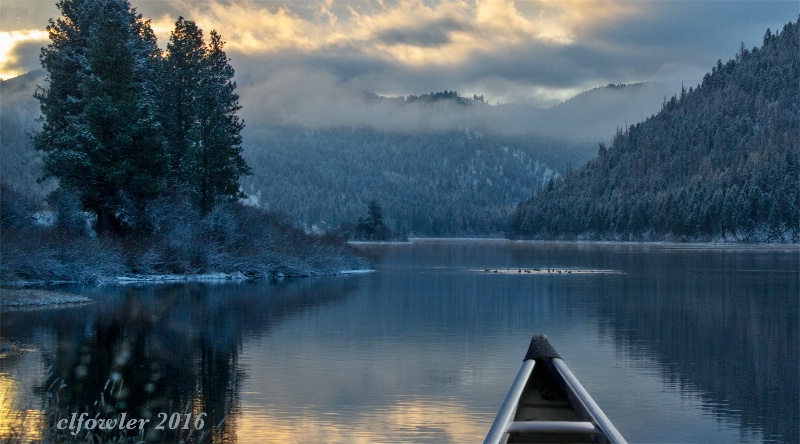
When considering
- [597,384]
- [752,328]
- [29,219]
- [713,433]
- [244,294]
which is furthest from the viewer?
[29,219]

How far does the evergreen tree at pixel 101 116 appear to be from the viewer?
59.3m

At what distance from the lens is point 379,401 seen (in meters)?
22.1

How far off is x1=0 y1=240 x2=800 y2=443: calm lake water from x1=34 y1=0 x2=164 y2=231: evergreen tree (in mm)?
10340

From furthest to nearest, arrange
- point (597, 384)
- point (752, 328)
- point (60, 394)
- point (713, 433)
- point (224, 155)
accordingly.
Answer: point (224, 155), point (752, 328), point (597, 384), point (60, 394), point (713, 433)

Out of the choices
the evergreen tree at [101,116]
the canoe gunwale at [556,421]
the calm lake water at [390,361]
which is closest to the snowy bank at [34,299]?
the calm lake water at [390,361]

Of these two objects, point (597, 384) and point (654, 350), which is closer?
point (597, 384)

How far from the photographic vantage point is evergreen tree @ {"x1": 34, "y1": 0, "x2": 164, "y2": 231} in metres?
59.3

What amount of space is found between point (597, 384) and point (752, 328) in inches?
581

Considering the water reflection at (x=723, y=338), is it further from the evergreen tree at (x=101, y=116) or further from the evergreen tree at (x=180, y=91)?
the evergreen tree at (x=180, y=91)

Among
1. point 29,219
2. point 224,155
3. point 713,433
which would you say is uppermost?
point 224,155

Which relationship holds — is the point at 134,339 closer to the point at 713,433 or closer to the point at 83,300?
the point at 83,300

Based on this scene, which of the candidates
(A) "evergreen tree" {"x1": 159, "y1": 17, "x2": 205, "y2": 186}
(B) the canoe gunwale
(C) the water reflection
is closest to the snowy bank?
(C) the water reflection

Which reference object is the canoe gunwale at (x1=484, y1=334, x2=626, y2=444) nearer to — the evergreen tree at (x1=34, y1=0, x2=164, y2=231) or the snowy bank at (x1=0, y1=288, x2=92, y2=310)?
the snowy bank at (x1=0, y1=288, x2=92, y2=310)

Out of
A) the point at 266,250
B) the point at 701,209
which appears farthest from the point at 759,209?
the point at 266,250
